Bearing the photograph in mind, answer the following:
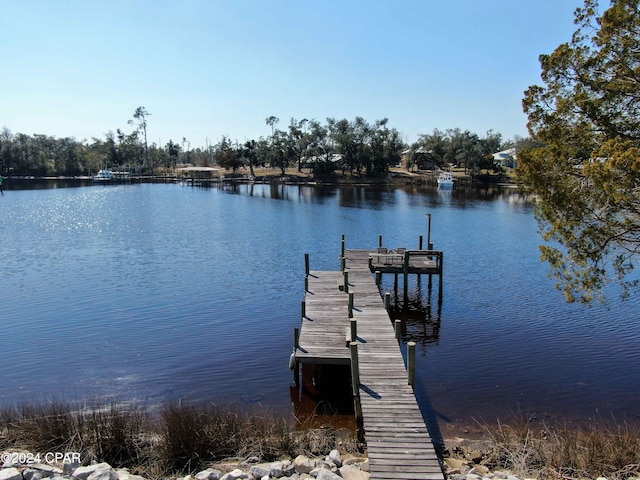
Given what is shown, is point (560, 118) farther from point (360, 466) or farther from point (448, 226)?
point (448, 226)

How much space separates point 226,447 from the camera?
33.2 ft

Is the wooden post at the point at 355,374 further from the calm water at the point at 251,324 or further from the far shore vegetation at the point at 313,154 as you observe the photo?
the far shore vegetation at the point at 313,154

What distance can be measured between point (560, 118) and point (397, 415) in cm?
893

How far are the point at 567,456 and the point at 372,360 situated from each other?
5328 millimetres

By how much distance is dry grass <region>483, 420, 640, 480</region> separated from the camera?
9250mm

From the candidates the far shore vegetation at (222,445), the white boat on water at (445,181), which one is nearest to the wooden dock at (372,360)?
the far shore vegetation at (222,445)

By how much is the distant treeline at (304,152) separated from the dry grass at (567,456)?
9307 cm

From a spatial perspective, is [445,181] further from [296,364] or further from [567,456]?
[567,456]

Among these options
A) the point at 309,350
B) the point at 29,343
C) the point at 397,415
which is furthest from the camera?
the point at 29,343

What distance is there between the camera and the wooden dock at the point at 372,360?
9523mm

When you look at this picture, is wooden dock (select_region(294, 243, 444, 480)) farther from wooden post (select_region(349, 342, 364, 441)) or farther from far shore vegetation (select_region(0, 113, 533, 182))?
far shore vegetation (select_region(0, 113, 533, 182))

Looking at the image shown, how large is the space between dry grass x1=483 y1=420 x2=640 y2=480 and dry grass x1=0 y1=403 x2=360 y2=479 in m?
3.24

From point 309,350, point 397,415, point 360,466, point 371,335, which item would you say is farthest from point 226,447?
point 371,335

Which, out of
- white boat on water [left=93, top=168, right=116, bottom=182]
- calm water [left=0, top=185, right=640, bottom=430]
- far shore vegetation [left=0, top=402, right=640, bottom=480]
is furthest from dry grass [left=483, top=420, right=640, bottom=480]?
white boat on water [left=93, top=168, right=116, bottom=182]
